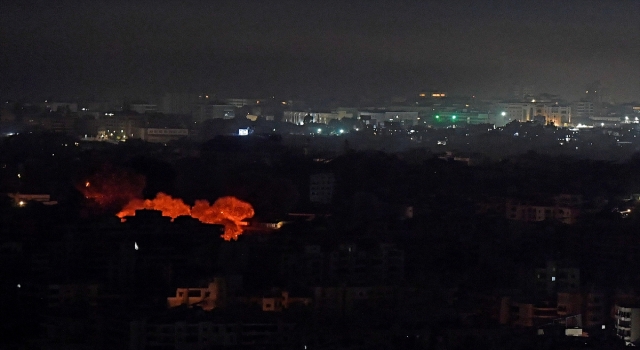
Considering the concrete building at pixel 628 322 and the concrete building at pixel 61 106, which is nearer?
the concrete building at pixel 628 322

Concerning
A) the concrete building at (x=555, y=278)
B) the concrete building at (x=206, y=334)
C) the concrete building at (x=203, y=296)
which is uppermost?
the concrete building at (x=555, y=278)

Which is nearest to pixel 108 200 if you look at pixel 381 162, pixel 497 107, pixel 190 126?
pixel 381 162

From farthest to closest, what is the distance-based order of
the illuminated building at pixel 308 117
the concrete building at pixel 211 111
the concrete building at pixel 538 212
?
1. the illuminated building at pixel 308 117
2. the concrete building at pixel 211 111
3. the concrete building at pixel 538 212

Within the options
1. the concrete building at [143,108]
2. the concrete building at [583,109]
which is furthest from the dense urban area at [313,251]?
the concrete building at [583,109]

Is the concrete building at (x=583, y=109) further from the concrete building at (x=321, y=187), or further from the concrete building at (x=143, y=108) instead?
the concrete building at (x=321, y=187)

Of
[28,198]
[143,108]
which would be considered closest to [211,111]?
[143,108]

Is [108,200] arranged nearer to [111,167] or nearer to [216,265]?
[111,167]

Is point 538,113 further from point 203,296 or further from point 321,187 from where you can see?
point 203,296
